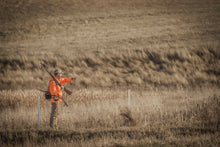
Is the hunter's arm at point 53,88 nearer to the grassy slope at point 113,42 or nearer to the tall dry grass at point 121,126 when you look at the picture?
the tall dry grass at point 121,126

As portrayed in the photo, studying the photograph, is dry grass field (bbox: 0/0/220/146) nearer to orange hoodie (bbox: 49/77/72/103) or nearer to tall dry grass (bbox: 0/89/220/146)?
tall dry grass (bbox: 0/89/220/146)

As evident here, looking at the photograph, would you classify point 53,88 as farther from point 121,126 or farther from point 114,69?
point 114,69

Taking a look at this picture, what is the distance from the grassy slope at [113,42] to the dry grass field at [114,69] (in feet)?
0.30

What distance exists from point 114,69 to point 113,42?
17.1ft

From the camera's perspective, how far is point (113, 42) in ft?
86.1

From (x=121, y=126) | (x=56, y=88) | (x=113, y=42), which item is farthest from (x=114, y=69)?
(x=56, y=88)

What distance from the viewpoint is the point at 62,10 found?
117 ft

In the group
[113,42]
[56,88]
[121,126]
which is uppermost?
[113,42]

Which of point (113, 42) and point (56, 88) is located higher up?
point (113, 42)

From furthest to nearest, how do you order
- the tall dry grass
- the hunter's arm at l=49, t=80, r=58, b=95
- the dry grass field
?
the hunter's arm at l=49, t=80, r=58, b=95 → the dry grass field → the tall dry grass

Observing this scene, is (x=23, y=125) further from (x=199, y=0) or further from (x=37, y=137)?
(x=199, y=0)

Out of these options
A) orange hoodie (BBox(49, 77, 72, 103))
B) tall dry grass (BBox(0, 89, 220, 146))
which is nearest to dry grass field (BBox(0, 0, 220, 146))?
tall dry grass (BBox(0, 89, 220, 146))

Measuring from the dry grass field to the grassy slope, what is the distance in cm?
9

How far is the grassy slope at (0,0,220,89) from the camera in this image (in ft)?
67.2
